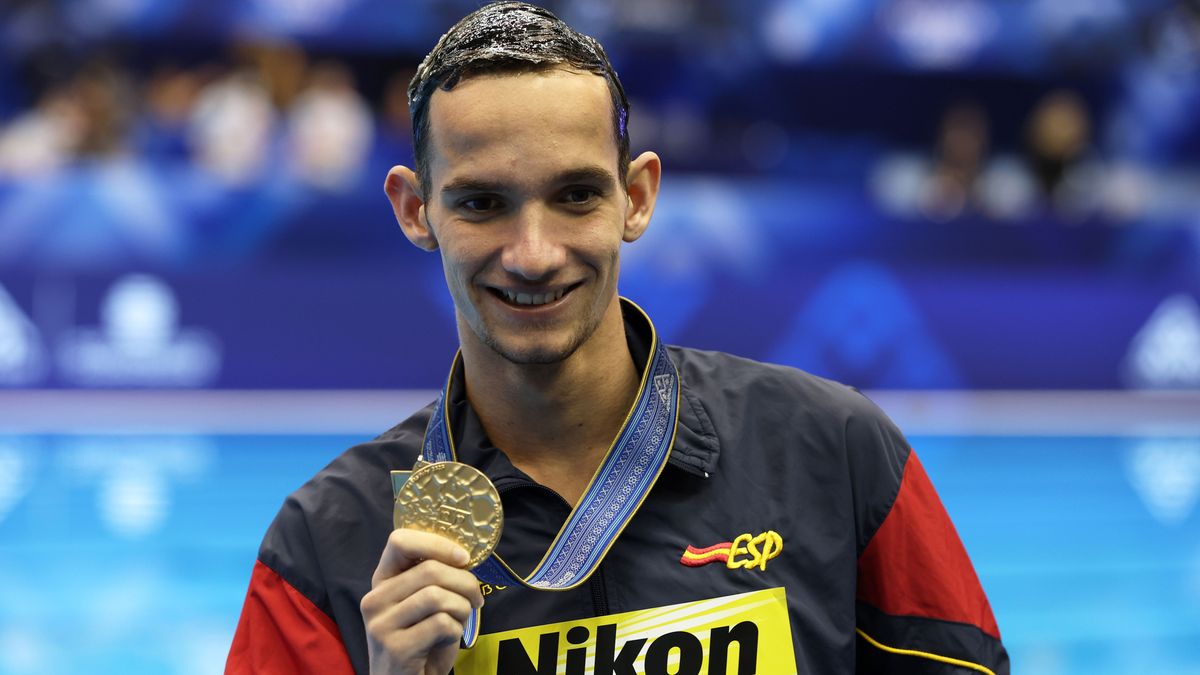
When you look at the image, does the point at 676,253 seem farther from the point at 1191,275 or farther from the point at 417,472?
the point at 417,472

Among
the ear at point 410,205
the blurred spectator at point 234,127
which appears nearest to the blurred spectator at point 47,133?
the blurred spectator at point 234,127

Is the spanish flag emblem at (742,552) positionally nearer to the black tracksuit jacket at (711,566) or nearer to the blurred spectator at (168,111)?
the black tracksuit jacket at (711,566)

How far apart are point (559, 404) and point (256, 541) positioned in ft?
15.7

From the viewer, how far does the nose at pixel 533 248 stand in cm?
175

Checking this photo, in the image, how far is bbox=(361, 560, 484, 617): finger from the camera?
1.58 metres

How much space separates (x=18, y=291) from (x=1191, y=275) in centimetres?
813

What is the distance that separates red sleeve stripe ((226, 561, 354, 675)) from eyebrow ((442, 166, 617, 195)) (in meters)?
0.56

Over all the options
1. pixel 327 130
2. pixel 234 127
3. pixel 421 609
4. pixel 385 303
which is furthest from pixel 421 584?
pixel 234 127

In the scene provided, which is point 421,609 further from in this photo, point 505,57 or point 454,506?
point 505,57

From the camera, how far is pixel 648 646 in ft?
6.01

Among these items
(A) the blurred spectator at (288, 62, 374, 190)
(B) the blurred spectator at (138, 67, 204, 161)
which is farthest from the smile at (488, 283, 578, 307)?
(B) the blurred spectator at (138, 67, 204, 161)

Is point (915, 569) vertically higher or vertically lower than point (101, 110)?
lower

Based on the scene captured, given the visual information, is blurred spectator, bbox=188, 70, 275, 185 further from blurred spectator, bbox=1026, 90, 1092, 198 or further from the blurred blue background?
blurred spectator, bbox=1026, 90, 1092, 198

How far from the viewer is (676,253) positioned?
9.67 m
